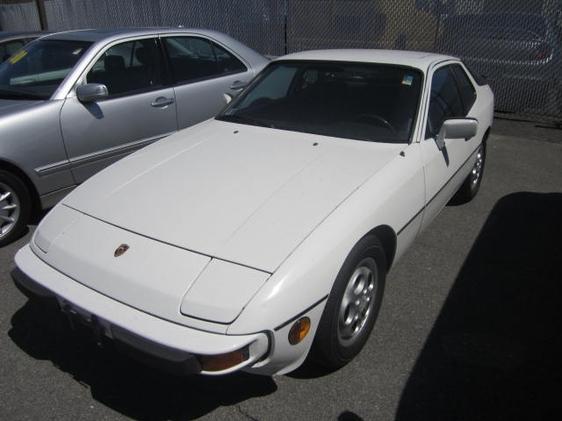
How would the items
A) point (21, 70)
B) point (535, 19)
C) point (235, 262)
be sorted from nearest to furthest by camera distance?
point (235, 262) → point (21, 70) → point (535, 19)

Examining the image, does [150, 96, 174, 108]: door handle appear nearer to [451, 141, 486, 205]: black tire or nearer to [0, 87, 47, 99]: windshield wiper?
[0, 87, 47, 99]: windshield wiper

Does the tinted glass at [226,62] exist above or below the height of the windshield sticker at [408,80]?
below

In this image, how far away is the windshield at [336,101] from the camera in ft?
10.3

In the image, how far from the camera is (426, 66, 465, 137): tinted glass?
3271 millimetres

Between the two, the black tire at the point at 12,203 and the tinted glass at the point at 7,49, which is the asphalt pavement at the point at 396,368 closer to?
the black tire at the point at 12,203

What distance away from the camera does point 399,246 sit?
284 cm

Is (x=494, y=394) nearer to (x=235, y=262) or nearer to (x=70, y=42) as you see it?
(x=235, y=262)

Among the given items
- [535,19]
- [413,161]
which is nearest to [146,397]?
[413,161]

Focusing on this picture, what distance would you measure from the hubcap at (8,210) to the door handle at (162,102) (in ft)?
4.92

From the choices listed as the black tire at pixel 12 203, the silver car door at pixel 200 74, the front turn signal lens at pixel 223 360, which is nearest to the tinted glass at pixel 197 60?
the silver car door at pixel 200 74

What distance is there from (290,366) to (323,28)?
8808 millimetres

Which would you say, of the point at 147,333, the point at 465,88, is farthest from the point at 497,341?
the point at 465,88

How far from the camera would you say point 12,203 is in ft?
12.7

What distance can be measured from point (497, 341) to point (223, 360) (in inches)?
68.1
